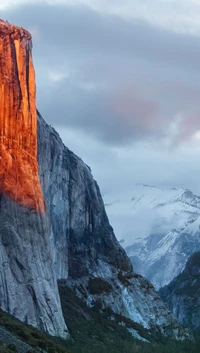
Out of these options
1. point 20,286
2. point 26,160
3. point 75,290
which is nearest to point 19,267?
point 20,286

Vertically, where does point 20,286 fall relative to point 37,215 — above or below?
below

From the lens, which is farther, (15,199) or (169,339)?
(169,339)

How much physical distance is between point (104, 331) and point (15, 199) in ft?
134

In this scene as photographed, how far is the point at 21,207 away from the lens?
137 metres

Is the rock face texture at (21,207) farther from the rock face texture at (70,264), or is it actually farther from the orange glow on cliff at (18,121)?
the rock face texture at (70,264)

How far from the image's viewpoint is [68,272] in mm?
191750

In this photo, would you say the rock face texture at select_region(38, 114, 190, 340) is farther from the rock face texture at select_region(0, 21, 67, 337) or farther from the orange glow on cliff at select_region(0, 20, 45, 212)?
the rock face texture at select_region(0, 21, 67, 337)

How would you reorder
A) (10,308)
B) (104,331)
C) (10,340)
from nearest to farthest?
(10,340) < (10,308) < (104,331)

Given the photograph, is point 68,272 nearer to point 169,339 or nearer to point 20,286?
point 169,339

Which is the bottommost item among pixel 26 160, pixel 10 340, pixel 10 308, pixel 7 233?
pixel 10 340

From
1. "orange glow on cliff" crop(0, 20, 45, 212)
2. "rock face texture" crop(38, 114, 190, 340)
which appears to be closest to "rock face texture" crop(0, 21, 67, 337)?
"orange glow on cliff" crop(0, 20, 45, 212)

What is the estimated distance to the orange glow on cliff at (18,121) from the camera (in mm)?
138000

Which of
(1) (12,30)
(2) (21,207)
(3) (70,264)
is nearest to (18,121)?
(2) (21,207)

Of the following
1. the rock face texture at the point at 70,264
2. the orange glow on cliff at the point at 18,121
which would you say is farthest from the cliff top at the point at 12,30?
the rock face texture at the point at 70,264
